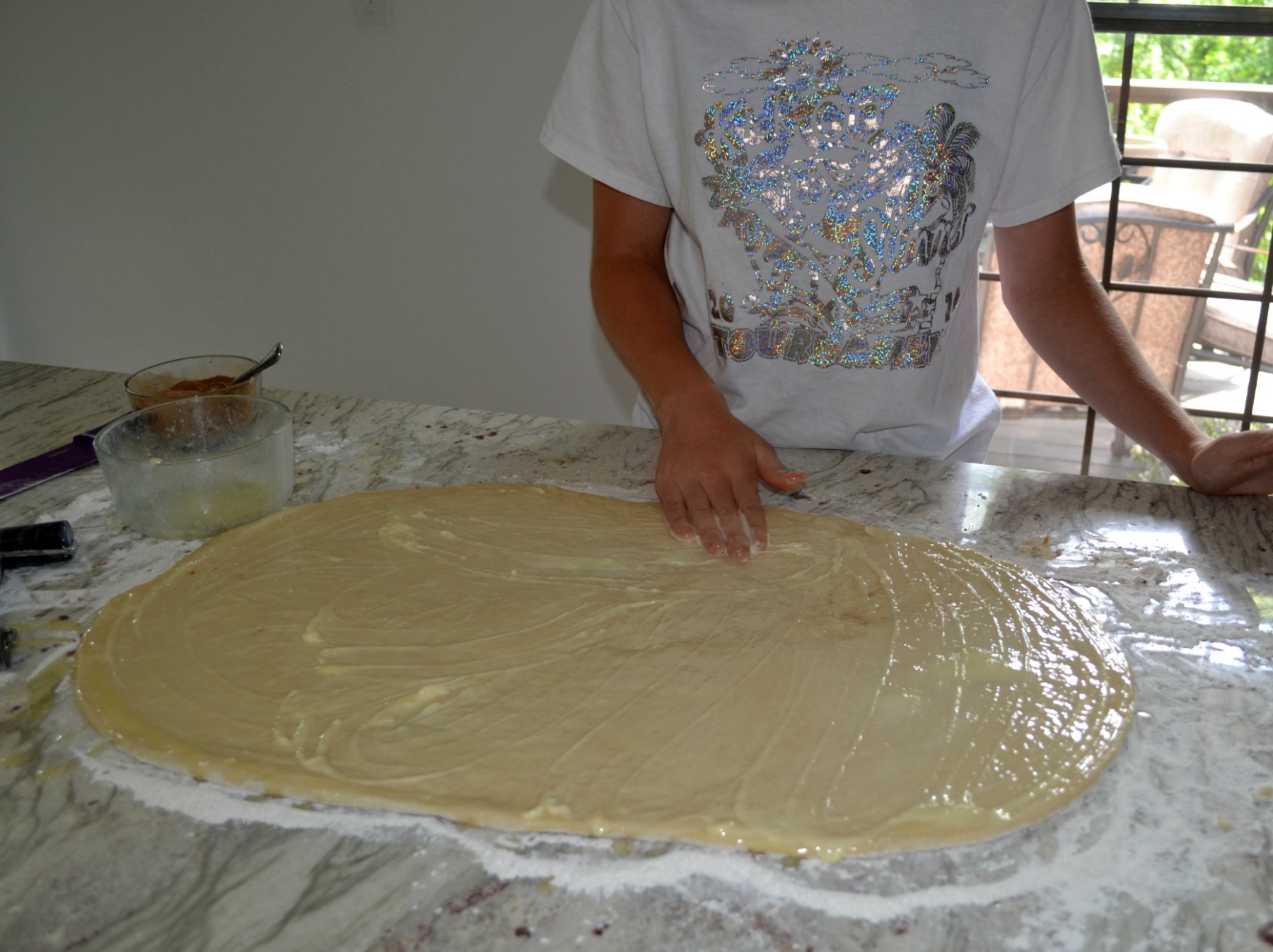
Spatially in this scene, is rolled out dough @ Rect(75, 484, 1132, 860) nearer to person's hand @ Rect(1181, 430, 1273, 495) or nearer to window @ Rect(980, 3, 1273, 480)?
person's hand @ Rect(1181, 430, 1273, 495)

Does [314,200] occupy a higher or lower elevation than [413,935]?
higher

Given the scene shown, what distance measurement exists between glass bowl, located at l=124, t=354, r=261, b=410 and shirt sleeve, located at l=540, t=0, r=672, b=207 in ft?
1.59

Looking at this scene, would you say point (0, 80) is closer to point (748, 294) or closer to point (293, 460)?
point (293, 460)

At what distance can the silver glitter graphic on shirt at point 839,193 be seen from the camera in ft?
3.49

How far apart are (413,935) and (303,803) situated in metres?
0.14

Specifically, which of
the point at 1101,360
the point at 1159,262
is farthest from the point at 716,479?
the point at 1159,262

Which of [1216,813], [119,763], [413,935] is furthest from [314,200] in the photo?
[1216,813]

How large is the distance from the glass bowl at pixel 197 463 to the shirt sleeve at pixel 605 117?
19.0 inches

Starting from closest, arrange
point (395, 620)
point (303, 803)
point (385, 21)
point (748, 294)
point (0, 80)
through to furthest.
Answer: point (303, 803)
point (395, 620)
point (748, 294)
point (385, 21)
point (0, 80)

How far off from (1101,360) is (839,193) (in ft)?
1.18

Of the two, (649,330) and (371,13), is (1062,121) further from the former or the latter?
(371,13)

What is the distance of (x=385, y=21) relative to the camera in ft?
6.93

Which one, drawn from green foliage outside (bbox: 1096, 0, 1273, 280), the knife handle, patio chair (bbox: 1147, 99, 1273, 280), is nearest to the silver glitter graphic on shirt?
the knife handle

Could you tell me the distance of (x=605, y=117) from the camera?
3.92 feet
